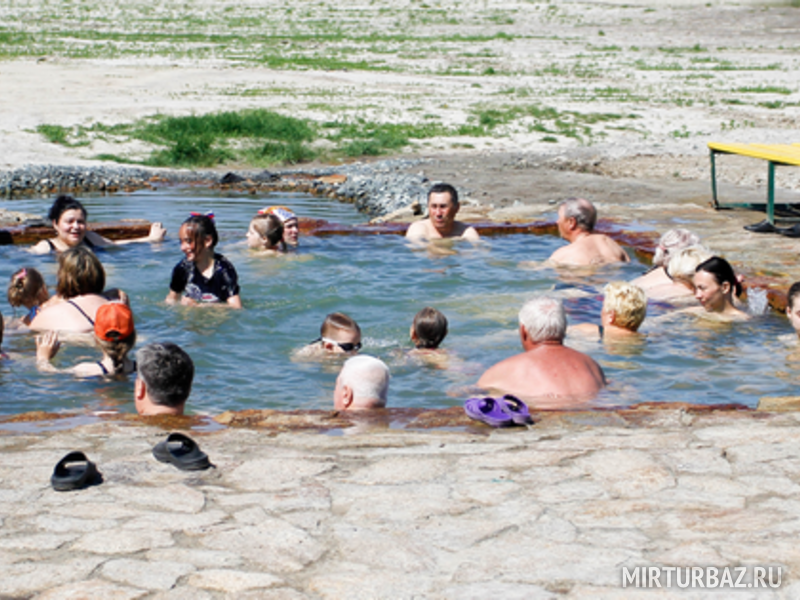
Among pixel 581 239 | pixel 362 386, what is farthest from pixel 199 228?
pixel 581 239

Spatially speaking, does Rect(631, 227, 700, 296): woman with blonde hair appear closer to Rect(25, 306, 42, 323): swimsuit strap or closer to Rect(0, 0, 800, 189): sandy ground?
Rect(25, 306, 42, 323): swimsuit strap

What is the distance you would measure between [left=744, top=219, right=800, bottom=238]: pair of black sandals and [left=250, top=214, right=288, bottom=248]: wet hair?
5579 mm

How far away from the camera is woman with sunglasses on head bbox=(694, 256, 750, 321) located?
7.99 meters

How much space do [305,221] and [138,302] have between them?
12.1 ft

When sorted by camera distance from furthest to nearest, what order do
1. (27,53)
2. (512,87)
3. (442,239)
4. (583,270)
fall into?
(27,53) < (512,87) < (442,239) < (583,270)

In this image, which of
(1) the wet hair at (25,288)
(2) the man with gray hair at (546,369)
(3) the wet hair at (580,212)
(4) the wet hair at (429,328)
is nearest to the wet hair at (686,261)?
(3) the wet hair at (580,212)

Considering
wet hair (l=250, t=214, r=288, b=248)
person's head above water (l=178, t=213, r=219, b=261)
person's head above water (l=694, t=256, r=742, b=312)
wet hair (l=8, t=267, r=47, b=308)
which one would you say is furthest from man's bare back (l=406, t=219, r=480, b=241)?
wet hair (l=8, t=267, r=47, b=308)

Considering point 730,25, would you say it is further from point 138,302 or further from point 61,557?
point 61,557

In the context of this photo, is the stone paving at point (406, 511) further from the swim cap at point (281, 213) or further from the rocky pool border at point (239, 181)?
the rocky pool border at point (239, 181)

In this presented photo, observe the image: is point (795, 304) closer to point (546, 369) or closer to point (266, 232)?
point (546, 369)

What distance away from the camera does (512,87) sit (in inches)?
1181

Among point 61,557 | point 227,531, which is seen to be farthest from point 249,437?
point 61,557

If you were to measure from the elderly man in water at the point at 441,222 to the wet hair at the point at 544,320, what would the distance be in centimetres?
533

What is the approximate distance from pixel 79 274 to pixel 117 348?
1.17 meters
